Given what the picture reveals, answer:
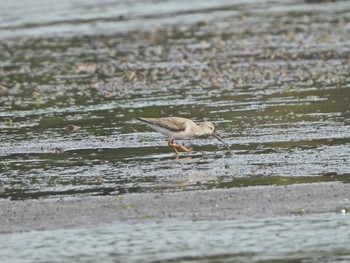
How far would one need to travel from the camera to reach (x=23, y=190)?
634 inches

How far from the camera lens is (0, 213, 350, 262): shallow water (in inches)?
493

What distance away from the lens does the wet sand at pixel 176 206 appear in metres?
14.3

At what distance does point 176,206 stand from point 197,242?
1.73 meters

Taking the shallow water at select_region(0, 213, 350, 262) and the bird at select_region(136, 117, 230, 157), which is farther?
the bird at select_region(136, 117, 230, 157)

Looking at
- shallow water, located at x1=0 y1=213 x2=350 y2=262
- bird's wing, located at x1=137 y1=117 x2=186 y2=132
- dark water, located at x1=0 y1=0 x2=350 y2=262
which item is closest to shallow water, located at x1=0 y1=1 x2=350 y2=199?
dark water, located at x1=0 y1=0 x2=350 y2=262

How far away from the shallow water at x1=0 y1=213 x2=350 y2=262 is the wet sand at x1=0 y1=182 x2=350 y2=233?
29cm

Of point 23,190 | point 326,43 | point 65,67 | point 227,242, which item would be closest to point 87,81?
point 65,67

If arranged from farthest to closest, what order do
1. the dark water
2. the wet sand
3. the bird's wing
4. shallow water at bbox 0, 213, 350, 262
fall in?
the bird's wing → the wet sand → the dark water → shallow water at bbox 0, 213, 350, 262

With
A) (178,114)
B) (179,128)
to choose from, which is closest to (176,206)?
(179,128)

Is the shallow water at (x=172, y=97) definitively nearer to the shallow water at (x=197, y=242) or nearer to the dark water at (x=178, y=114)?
the dark water at (x=178, y=114)

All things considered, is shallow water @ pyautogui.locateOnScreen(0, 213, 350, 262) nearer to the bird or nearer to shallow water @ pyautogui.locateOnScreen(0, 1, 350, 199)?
shallow water @ pyautogui.locateOnScreen(0, 1, 350, 199)

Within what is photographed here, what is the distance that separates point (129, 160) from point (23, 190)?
241cm

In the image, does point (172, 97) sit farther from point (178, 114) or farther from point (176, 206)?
point (176, 206)

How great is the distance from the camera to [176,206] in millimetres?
14766
